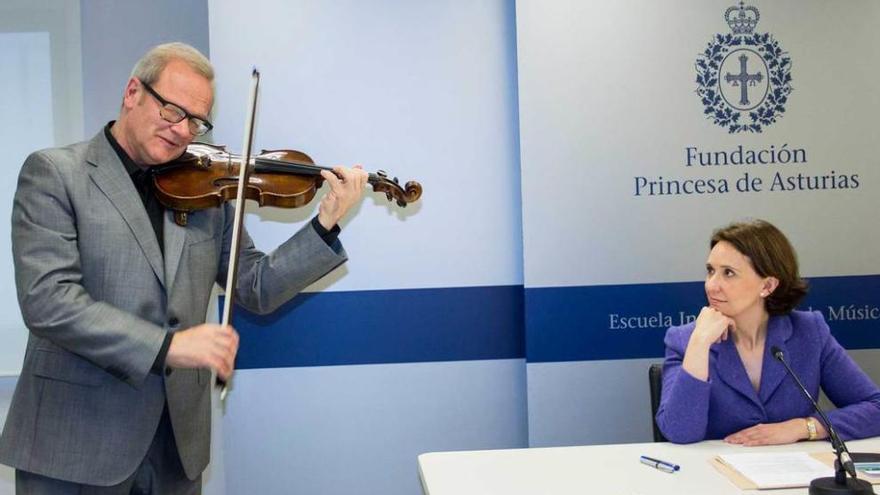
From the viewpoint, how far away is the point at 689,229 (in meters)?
3.61

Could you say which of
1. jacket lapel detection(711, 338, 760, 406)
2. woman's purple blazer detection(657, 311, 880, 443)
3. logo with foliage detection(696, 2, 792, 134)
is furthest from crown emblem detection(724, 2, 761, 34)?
jacket lapel detection(711, 338, 760, 406)

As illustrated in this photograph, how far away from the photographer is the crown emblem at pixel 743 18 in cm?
361

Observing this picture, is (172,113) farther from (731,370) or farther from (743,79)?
(743,79)

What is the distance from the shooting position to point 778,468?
215 cm

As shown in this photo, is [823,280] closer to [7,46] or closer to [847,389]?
[847,389]

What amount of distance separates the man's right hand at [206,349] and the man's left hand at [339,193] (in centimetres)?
54

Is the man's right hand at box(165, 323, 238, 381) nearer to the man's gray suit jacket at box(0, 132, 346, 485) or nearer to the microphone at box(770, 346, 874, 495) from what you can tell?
the man's gray suit jacket at box(0, 132, 346, 485)

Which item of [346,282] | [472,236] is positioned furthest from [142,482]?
[472,236]

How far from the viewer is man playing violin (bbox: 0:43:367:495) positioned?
1894mm

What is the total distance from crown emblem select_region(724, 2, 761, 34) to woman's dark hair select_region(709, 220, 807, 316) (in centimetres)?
118

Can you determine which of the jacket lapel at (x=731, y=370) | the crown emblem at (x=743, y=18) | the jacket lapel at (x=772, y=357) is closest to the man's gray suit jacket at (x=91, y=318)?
the jacket lapel at (x=731, y=370)

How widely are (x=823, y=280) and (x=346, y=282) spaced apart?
1942mm

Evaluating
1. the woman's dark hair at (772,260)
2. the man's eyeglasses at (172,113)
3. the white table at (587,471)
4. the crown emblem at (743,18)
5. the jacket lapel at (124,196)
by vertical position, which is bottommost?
the white table at (587,471)

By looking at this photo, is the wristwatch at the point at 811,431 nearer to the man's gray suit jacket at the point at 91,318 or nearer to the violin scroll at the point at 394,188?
the violin scroll at the point at 394,188
